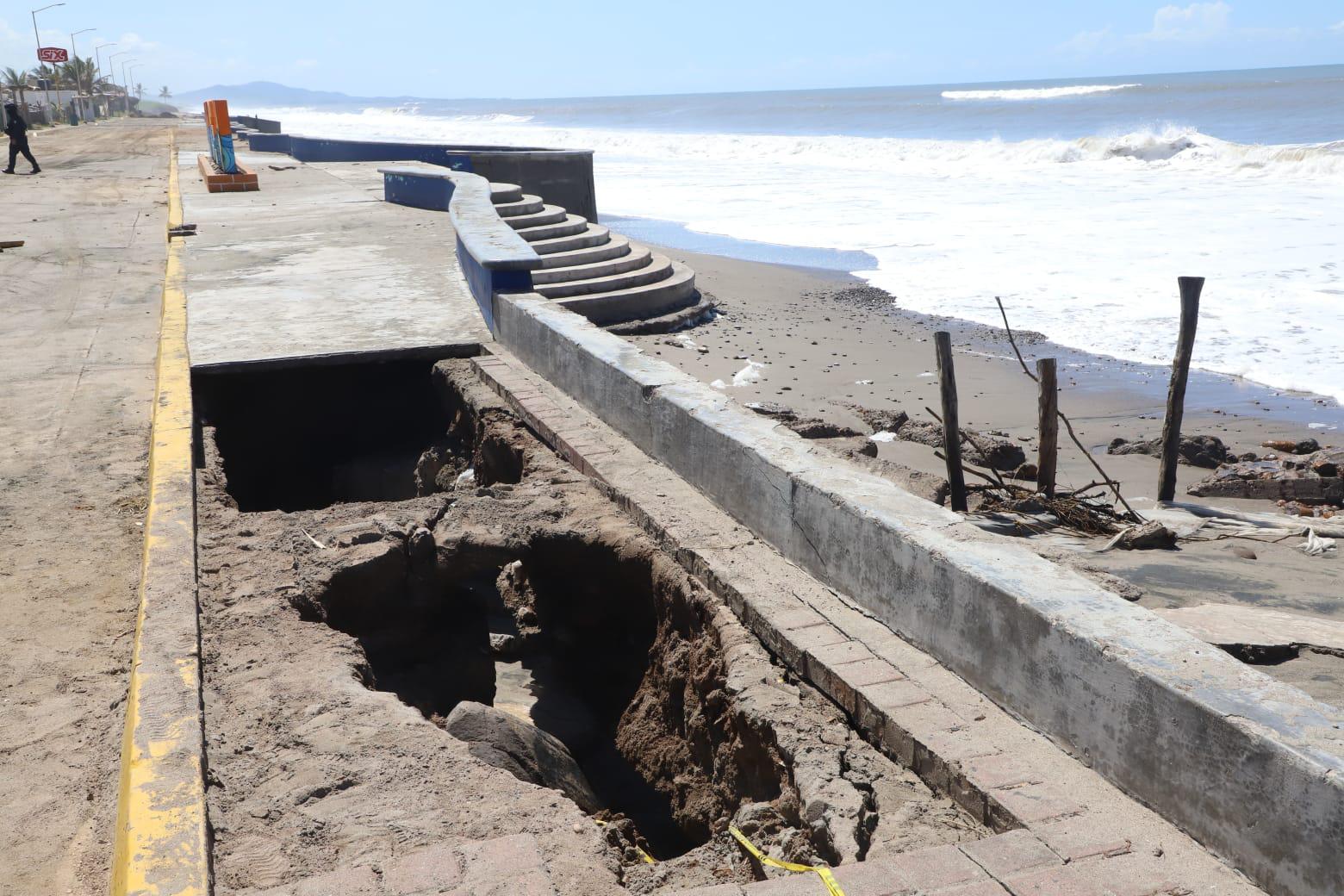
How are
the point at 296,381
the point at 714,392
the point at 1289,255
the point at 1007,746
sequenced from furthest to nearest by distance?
the point at 1289,255
the point at 296,381
the point at 714,392
the point at 1007,746

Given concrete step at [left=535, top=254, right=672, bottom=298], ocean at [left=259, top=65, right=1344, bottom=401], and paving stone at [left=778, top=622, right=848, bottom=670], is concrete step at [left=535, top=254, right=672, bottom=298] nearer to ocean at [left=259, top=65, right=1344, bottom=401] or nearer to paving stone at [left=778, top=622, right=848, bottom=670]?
ocean at [left=259, top=65, right=1344, bottom=401]

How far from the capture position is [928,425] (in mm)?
8812

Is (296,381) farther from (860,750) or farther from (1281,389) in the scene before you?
(1281,389)

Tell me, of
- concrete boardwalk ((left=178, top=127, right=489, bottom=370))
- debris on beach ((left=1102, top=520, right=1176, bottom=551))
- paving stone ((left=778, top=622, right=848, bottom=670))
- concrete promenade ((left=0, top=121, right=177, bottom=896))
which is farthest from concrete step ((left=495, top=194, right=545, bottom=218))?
paving stone ((left=778, top=622, right=848, bottom=670))

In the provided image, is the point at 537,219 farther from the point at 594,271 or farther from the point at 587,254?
the point at 594,271

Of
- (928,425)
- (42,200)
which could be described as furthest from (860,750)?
(42,200)

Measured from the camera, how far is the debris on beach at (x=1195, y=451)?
8.05m

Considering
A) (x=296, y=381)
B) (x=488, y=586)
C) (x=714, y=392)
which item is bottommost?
(x=488, y=586)

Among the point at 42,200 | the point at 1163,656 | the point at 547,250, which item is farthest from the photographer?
the point at 42,200

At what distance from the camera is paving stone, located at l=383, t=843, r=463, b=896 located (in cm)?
261

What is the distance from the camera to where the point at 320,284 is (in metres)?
10.1

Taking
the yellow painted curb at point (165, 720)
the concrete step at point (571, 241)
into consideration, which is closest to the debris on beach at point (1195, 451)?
the yellow painted curb at point (165, 720)

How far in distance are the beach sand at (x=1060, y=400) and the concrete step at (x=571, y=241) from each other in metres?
1.83

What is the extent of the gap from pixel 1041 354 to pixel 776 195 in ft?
60.1
